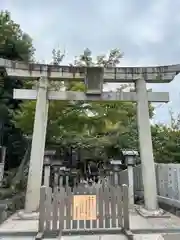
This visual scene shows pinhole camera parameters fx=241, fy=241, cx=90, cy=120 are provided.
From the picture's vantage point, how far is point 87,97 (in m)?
7.11

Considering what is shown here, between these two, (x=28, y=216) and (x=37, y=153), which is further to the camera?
(x=37, y=153)

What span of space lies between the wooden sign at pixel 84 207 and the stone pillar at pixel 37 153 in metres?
2.15

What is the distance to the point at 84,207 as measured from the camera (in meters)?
4.49

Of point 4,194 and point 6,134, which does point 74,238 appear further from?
point 6,134

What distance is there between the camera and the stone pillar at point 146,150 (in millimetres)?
6332

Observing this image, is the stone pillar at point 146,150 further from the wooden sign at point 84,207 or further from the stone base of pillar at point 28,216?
the stone base of pillar at point 28,216

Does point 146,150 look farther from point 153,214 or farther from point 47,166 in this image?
point 47,166

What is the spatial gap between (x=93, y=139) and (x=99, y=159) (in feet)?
6.76

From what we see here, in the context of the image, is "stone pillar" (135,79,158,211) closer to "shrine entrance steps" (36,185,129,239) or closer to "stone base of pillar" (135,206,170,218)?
"stone base of pillar" (135,206,170,218)

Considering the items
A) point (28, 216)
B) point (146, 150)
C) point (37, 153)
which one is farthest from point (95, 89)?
point (28, 216)

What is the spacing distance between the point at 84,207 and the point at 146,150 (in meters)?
2.90

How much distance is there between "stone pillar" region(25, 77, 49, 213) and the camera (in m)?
6.23

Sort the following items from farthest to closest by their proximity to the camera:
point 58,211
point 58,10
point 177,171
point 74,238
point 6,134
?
point 6,134
point 58,10
point 177,171
point 58,211
point 74,238

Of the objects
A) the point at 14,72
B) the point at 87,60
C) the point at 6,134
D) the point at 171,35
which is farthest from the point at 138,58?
the point at 6,134
